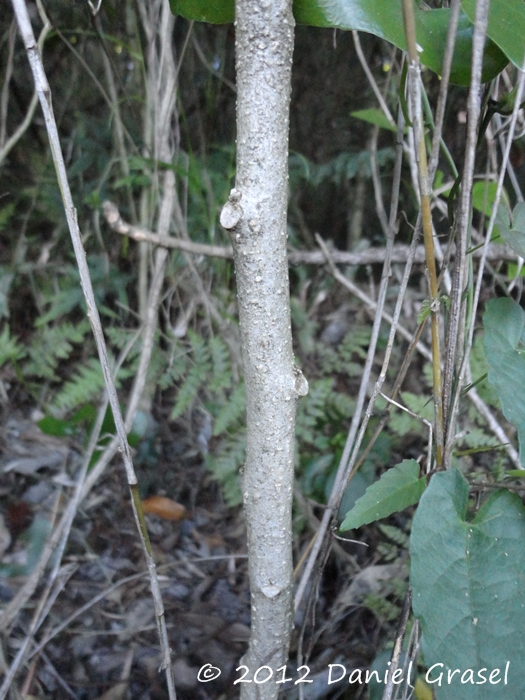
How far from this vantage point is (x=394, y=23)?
0.44 metres

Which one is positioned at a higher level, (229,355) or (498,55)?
(498,55)

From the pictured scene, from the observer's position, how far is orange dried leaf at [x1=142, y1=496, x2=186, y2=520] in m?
1.20

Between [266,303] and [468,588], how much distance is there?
333 mm

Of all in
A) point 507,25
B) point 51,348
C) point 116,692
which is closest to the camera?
point 507,25

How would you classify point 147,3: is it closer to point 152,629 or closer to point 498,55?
point 498,55

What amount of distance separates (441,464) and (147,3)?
1.19 m

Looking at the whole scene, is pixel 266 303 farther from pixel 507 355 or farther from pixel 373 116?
pixel 373 116

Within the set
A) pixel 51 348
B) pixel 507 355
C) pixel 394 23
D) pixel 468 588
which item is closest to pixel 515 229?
pixel 507 355

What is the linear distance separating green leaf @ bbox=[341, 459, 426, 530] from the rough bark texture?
0.10 m

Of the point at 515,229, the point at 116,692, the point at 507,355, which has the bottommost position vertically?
the point at 116,692

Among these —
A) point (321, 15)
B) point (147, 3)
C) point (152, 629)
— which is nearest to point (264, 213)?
point (321, 15)

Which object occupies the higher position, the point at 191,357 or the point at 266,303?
the point at 266,303

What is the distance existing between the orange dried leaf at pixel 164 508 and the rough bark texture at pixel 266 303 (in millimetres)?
589

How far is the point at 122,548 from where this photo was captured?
112cm
